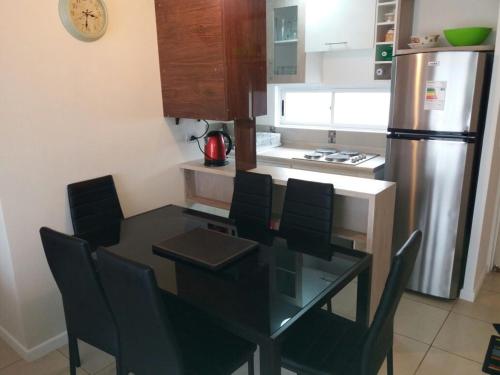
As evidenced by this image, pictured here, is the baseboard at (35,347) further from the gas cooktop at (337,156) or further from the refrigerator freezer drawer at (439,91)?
the refrigerator freezer drawer at (439,91)

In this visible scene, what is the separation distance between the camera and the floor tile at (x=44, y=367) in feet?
7.32

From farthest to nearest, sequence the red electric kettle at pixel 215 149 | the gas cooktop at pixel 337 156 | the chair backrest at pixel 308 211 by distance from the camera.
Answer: the gas cooktop at pixel 337 156 → the red electric kettle at pixel 215 149 → the chair backrest at pixel 308 211

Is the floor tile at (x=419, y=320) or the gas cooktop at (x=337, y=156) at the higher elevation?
the gas cooktop at (x=337, y=156)

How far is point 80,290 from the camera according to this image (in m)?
1.67

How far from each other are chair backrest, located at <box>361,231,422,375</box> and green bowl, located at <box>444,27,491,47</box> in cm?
180

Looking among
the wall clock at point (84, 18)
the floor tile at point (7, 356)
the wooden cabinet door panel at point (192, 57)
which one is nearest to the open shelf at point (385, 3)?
the wooden cabinet door panel at point (192, 57)

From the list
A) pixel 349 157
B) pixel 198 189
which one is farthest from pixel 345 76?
pixel 198 189

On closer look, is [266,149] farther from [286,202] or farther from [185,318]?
[185,318]

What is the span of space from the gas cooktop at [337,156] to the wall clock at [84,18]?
196 cm

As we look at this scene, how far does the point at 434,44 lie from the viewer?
2775 millimetres

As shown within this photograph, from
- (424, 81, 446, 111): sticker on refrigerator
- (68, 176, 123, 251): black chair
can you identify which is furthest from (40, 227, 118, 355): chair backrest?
(424, 81, 446, 111): sticker on refrigerator

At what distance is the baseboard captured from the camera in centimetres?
234

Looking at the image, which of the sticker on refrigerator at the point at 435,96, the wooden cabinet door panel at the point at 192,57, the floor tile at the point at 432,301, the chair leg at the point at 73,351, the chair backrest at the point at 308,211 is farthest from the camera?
the floor tile at the point at 432,301

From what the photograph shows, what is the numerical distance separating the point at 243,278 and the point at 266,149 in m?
2.56
